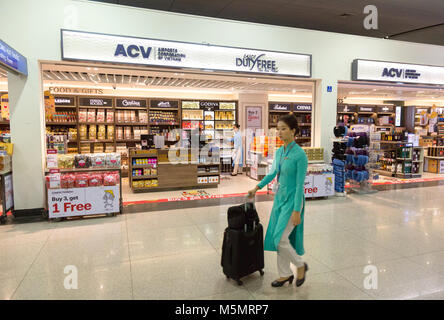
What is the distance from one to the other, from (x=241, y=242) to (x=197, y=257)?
3.37 feet

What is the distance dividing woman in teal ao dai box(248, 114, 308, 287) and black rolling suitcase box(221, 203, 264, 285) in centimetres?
15

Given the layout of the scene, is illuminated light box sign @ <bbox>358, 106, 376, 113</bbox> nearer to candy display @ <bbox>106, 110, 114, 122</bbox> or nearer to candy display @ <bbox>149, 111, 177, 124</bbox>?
candy display @ <bbox>149, 111, 177, 124</bbox>

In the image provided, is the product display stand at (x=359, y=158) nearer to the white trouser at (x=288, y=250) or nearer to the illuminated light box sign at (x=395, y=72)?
the illuminated light box sign at (x=395, y=72)

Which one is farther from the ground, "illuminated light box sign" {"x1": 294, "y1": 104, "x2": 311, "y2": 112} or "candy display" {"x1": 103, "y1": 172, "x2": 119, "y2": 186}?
"illuminated light box sign" {"x1": 294, "y1": 104, "x2": 311, "y2": 112}

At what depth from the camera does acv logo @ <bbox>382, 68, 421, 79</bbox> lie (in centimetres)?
772

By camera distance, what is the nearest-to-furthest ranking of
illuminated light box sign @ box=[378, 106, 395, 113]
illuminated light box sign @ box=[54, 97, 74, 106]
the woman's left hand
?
the woman's left hand, illuminated light box sign @ box=[54, 97, 74, 106], illuminated light box sign @ box=[378, 106, 395, 113]

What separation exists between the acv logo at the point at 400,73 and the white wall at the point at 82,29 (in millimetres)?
1597

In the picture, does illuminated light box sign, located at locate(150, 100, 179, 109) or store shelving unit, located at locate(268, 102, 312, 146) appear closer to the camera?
illuminated light box sign, located at locate(150, 100, 179, 109)

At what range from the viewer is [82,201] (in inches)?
206

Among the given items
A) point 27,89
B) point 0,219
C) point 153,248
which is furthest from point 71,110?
point 153,248

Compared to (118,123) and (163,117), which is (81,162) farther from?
(163,117)

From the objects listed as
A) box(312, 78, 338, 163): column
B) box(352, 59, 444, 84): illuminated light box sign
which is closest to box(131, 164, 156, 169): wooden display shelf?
box(312, 78, 338, 163): column

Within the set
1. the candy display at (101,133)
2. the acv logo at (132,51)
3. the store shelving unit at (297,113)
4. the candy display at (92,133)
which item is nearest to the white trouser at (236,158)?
the store shelving unit at (297,113)
